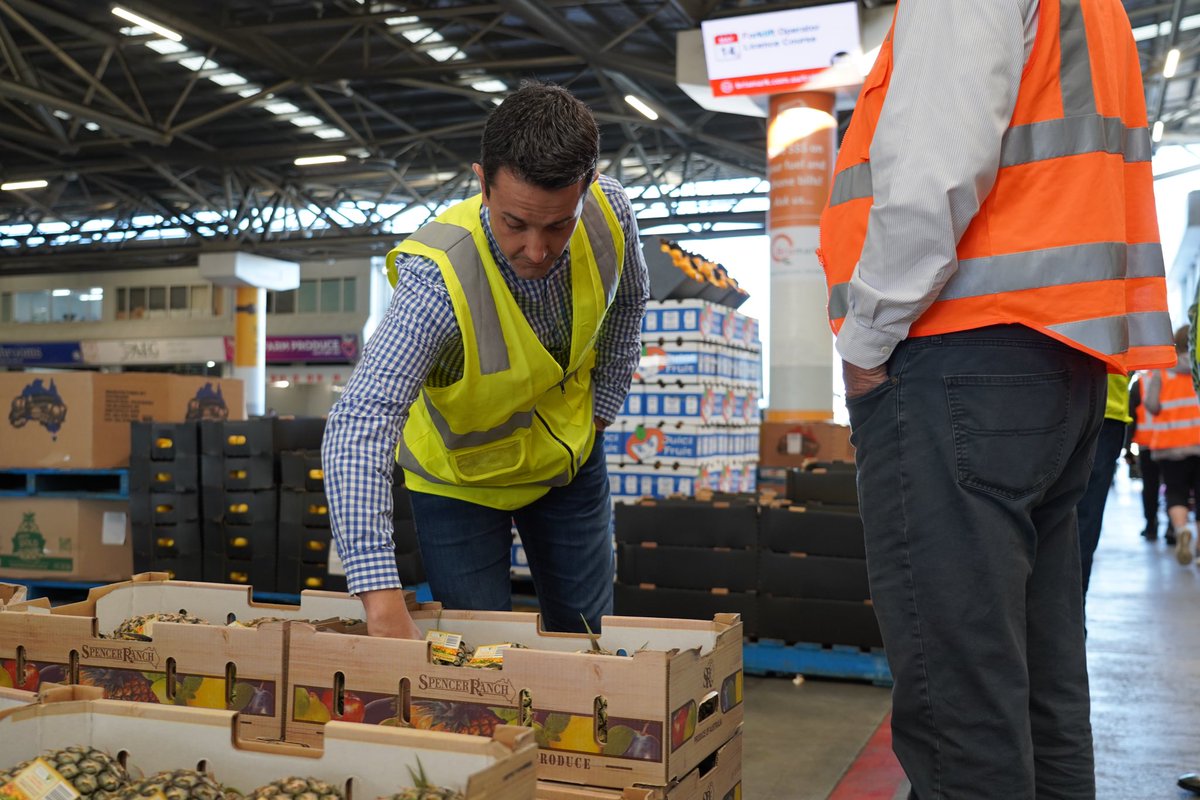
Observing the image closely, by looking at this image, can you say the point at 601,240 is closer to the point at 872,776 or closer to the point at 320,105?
the point at 872,776

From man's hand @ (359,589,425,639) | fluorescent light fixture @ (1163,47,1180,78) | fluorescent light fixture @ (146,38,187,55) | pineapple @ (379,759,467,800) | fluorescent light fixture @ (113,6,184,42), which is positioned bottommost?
pineapple @ (379,759,467,800)

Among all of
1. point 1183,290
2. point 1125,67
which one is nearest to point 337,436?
point 1125,67

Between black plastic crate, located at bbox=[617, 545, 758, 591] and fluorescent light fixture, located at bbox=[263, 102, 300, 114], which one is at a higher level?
fluorescent light fixture, located at bbox=[263, 102, 300, 114]

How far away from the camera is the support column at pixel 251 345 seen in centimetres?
2381

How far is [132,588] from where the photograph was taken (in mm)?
2371

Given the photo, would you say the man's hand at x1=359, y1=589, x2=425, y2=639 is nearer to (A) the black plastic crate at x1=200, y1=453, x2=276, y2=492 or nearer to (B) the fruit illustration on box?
(B) the fruit illustration on box

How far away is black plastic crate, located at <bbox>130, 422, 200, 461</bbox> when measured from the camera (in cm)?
646

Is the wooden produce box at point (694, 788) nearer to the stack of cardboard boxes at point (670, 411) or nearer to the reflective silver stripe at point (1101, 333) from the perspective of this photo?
the reflective silver stripe at point (1101, 333)

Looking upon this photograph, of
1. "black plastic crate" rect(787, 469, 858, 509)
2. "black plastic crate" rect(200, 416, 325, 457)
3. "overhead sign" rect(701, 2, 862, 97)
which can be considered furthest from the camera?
"overhead sign" rect(701, 2, 862, 97)

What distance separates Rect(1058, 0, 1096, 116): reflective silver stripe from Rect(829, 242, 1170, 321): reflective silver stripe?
8.8 inches

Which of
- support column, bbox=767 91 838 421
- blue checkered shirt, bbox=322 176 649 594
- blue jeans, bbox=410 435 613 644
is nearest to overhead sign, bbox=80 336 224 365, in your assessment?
support column, bbox=767 91 838 421

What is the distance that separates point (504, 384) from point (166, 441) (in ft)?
16.7

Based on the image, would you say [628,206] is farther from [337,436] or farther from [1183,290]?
[1183,290]

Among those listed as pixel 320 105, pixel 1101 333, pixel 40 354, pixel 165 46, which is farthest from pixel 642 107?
pixel 40 354
